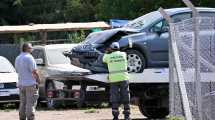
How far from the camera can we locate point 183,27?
13422 millimetres

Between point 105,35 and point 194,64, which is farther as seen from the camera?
point 105,35

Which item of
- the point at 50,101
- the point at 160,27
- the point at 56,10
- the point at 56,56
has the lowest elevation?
the point at 50,101

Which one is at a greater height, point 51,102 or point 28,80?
point 28,80

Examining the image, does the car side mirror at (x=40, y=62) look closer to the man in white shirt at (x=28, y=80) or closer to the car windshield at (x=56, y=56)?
the car windshield at (x=56, y=56)

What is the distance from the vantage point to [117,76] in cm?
1516

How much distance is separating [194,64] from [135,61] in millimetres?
3495

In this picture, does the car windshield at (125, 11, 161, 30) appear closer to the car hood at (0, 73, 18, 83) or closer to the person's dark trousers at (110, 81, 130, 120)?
the person's dark trousers at (110, 81, 130, 120)

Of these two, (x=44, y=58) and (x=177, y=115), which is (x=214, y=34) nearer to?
(x=177, y=115)

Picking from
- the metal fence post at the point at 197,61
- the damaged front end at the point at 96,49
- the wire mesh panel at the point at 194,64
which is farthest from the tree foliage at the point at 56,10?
the metal fence post at the point at 197,61

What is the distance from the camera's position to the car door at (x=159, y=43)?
1559 cm

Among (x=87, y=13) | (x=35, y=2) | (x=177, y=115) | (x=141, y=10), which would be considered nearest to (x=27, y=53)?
(x=177, y=115)

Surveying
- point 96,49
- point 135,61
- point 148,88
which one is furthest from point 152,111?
point 96,49

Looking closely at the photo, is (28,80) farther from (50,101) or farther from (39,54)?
(39,54)

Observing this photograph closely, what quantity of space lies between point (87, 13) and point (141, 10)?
13200mm
